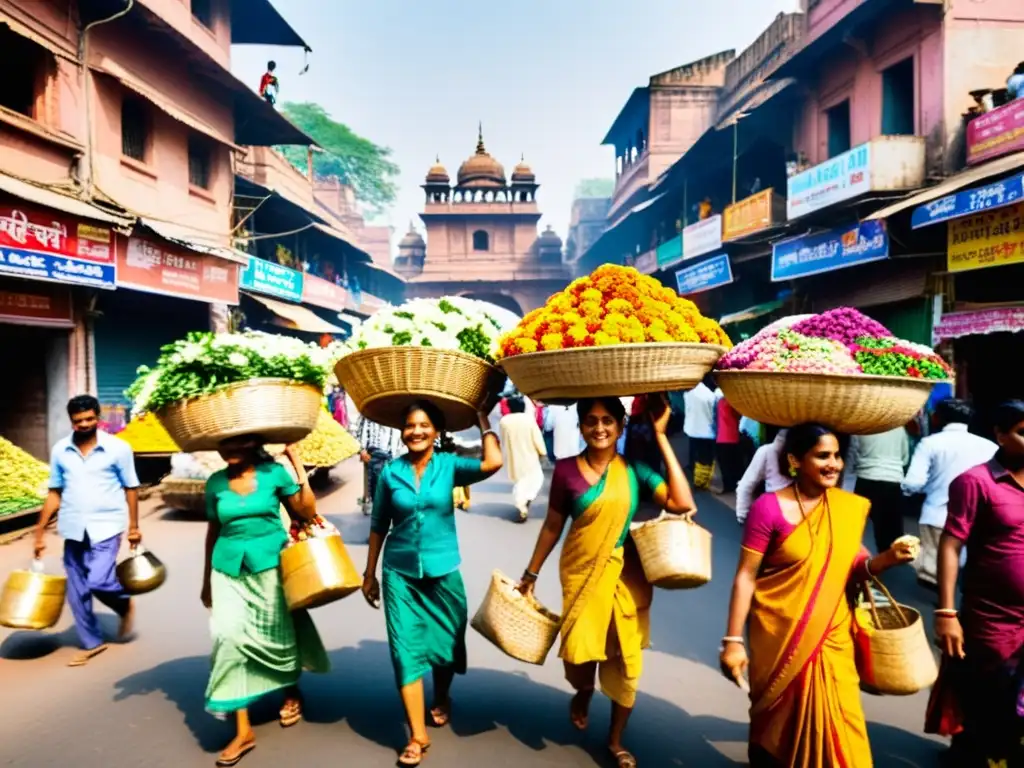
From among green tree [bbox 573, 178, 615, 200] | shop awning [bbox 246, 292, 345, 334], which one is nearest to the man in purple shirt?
shop awning [bbox 246, 292, 345, 334]

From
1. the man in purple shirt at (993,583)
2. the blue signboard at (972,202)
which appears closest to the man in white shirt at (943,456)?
the man in purple shirt at (993,583)

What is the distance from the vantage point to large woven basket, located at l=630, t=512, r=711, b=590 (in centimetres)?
292

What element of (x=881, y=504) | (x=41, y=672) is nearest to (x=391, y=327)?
(x=41, y=672)

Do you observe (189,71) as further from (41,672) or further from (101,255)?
(41,672)

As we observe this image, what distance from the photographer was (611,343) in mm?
2648

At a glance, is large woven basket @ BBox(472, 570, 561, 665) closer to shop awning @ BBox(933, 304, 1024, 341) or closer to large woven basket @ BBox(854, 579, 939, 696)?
large woven basket @ BBox(854, 579, 939, 696)

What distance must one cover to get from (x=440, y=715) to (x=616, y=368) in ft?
6.65

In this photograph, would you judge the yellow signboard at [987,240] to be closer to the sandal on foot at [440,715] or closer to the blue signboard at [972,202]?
the blue signboard at [972,202]

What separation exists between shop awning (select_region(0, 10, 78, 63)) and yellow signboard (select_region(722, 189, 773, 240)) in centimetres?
1207

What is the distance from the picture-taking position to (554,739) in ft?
10.9

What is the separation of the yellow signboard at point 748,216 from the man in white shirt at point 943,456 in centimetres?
931

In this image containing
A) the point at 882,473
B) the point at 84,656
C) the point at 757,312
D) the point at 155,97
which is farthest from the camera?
the point at 757,312

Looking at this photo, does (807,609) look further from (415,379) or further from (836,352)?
(415,379)

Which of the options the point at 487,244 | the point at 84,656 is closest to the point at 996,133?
the point at 84,656
